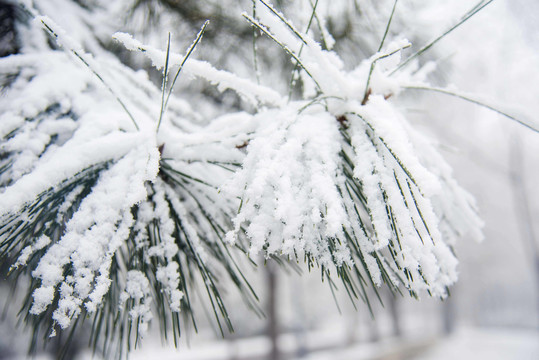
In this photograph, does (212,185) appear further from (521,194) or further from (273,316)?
(521,194)

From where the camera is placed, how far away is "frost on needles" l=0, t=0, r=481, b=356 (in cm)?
52

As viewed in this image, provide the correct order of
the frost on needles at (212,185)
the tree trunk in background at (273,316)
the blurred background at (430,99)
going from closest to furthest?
the frost on needles at (212,185)
the blurred background at (430,99)
the tree trunk in background at (273,316)

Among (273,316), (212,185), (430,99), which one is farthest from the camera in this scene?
(273,316)

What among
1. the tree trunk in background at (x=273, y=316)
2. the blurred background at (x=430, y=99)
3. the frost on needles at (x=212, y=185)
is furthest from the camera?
the tree trunk in background at (x=273, y=316)

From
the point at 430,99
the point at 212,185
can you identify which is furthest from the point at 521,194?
the point at 212,185

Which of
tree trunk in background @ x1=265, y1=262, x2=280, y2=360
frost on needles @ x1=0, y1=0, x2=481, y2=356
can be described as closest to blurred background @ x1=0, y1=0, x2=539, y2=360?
tree trunk in background @ x1=265, y1=262, x2=280, y2=360

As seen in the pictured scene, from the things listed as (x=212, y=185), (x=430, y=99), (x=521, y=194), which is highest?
(x=430, y=99)

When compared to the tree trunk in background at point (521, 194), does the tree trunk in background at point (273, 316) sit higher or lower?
lower

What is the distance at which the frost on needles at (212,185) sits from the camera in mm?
517

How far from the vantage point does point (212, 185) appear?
0.75m

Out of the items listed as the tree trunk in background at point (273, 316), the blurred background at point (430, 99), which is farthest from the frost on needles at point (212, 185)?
the tree trunk in background at point (273, 316)

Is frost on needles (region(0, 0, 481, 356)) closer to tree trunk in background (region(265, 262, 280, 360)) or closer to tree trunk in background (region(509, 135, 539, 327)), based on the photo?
tree trunk in background (region(265, 262, 280, 360))

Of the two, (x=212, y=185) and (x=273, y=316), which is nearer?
(x=212, y=185)

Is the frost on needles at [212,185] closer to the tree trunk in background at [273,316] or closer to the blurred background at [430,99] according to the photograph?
the blurred background at [430,99]
